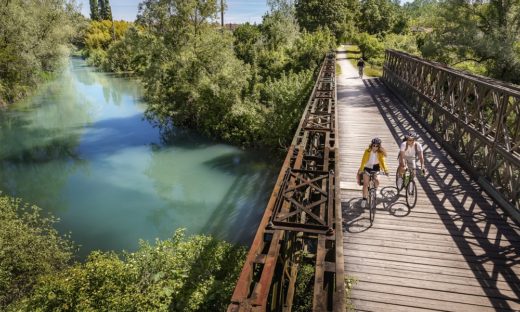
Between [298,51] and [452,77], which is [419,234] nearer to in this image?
[452,77]

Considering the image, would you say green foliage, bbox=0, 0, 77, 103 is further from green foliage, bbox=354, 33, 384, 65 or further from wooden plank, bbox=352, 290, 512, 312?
wooden plank, bbox=352, 290, 512, 312

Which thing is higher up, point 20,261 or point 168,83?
point 168,83

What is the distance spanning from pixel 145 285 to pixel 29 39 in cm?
3304

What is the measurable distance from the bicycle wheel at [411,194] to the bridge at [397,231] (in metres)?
0.19

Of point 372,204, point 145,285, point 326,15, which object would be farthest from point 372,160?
point 326,15

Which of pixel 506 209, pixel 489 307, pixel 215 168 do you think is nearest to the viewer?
pixel 489 307

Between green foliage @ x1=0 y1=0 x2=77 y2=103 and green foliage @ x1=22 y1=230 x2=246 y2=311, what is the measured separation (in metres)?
29.9

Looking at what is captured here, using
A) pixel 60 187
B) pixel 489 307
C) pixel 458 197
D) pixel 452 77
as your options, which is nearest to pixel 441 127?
pixel 452 77

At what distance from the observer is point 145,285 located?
412 inches

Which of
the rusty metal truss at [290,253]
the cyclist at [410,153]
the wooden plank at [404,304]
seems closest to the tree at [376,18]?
the cyclist at [410,153]

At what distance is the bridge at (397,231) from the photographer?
5656 millimetres

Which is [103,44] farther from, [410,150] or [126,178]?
[410,150]

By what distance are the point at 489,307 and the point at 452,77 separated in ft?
33.6

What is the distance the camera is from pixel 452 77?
13875 millimetres
